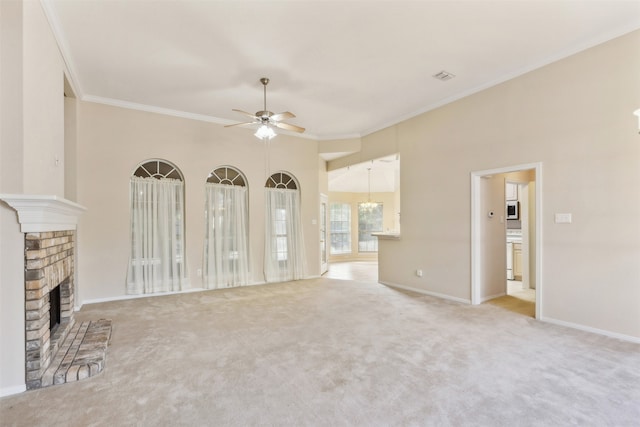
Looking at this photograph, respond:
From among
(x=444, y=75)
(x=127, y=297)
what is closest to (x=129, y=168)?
(x=127, y=297)

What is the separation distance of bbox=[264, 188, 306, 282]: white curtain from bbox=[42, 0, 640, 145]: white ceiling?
2.26 meters

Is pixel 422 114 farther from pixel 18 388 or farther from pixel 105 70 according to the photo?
pixel 18 388

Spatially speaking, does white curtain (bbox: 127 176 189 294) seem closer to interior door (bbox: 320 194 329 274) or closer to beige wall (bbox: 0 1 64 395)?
beige wall (bbox: 0 1 64 395)

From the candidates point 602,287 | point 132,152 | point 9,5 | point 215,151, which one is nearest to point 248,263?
point 215,151

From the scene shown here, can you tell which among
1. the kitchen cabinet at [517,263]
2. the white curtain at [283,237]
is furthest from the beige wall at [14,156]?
the kitchen cabinet at [517,263]

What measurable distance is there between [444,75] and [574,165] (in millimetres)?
1850

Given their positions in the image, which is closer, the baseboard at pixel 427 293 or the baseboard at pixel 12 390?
the baseboard at pixel 12 390

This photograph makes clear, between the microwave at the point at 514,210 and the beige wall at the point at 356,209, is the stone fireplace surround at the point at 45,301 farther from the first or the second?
the beige wall at the point at 356,209

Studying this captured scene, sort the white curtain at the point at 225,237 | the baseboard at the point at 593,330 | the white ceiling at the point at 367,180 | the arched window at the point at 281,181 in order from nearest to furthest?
the baseboard at the point at 593,330
the white curtain at the point at 225,237
the arched window at the point at 281,181
the white ceiling at the point at 367,180

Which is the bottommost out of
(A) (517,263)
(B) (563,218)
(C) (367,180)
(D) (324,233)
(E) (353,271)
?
(E) (353,271)

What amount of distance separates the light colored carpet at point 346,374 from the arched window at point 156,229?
1.03 metres

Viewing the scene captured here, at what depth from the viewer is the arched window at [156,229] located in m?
5.06

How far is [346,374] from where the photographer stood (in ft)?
8.21

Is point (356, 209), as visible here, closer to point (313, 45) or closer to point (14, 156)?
point (313, 45)
